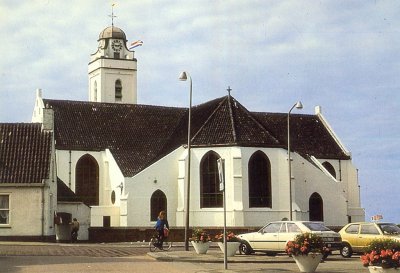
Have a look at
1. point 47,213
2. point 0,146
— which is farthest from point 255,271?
point 0,146

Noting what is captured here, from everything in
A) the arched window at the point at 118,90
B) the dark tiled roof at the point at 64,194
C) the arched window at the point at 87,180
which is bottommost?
the dark tiled roof at the point at 64,194

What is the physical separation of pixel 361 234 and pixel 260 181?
24.1 metres

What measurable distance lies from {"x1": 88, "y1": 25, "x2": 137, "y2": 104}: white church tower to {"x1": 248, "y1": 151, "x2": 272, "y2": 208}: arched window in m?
27.1

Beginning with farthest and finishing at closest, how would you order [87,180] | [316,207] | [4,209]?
[87,180]
[316,207]
[4,209]

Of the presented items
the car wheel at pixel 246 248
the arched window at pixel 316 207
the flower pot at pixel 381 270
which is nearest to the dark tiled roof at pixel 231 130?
the arched window at pixel 316 207

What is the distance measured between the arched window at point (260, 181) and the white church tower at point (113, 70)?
27.1 metres

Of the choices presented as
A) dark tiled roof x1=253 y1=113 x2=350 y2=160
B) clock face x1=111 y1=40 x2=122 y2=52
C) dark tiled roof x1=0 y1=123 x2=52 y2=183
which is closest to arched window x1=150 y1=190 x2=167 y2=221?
dark tiled roof x1=0 y1=123 x2=52 y2=183

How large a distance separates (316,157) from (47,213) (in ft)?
112

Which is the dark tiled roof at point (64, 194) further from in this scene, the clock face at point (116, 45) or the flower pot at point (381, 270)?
the flower pot at point (381, 270)

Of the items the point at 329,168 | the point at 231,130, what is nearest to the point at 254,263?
the point at 231,130

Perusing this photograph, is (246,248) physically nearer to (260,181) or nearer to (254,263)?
(254,263)

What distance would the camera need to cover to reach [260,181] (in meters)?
52.1

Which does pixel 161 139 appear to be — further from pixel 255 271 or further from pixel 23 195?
pixel 255 271

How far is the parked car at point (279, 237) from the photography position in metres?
27.0
